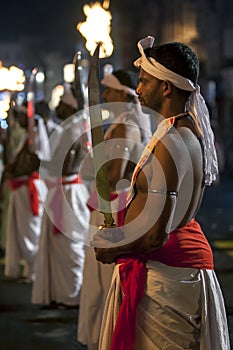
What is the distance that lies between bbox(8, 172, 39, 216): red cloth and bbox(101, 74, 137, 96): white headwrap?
3733mm

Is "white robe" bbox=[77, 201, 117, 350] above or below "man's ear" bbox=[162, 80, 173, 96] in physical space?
below

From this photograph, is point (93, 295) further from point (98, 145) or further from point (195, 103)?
point (98, 145)

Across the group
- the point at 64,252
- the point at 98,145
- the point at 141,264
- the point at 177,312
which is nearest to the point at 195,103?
the point at 98,145

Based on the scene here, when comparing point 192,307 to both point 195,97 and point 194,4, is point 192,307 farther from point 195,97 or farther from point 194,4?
point 194,4

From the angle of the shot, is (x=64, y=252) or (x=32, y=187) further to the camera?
(x=32, y=187)

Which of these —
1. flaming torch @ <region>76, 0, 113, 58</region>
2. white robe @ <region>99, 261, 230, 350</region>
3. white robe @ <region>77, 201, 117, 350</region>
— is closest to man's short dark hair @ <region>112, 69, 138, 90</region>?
flaming torch @ <region>76, 0, 113, 58</region>

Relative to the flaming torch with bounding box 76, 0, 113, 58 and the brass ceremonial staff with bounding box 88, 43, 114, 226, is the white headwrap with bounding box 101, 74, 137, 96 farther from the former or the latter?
the brass ceremonial staff with bounding box 88, 43, 114, 226

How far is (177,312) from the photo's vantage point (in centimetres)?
426

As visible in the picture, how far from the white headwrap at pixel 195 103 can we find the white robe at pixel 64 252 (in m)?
4.53

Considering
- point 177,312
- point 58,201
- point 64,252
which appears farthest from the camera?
point 58,201

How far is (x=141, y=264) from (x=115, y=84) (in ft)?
9.83

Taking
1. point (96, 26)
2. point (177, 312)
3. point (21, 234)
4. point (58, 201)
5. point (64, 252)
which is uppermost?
point (96, 26)

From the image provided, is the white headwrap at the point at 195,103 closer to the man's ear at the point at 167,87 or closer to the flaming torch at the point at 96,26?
the man's ear at the point at 167,87

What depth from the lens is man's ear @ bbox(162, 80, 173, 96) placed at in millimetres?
4320
